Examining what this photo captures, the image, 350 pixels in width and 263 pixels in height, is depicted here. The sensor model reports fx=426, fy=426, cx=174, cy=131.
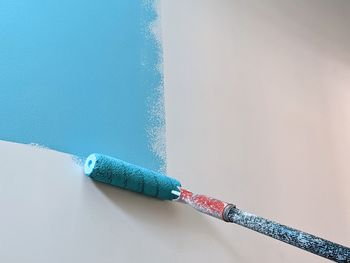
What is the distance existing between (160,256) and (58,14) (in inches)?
25.2

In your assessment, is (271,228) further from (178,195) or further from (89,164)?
(89,164)

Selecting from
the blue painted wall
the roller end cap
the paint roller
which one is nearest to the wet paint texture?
the paint roller

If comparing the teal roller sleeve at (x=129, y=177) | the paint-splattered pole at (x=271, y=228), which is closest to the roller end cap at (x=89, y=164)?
the teal roller sleeve at (x=129, y=177)

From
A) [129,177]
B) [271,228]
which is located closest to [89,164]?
[129,177]

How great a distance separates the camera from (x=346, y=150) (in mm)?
1808

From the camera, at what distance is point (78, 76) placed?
103 cm

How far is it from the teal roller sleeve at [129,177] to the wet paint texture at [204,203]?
0.03 meters

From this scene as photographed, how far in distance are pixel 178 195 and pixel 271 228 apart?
27 centimetres

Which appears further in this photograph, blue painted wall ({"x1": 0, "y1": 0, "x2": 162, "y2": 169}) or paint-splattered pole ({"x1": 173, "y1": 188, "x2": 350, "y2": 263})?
blue painted wall ({"x1": 0, "y1": 0, "x2": 162, "y2": 169})

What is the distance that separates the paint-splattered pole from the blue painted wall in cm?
15

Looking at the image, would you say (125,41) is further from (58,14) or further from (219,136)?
(219,136)

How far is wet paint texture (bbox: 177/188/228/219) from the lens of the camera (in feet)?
3.23

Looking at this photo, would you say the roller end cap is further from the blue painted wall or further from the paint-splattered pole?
the paint-splattered pole

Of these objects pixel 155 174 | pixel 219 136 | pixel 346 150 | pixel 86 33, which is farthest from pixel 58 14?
pixel 346 150
